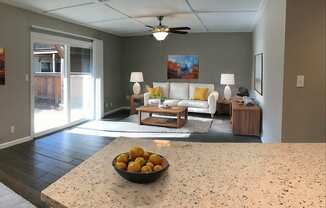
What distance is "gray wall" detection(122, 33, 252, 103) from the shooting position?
7570 millimetres

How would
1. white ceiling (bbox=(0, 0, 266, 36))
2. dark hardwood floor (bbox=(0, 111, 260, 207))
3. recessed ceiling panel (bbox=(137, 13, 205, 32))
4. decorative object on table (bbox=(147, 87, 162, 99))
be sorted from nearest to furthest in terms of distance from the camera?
dark hardwood floor (bbox=(0, 111, 260, 207)) → white ceiling (bbox=(0, 0, 266, 36)) → recessed ceiling panel (bbox=(137, 13, 205, 32)) → decorative object on table (bbox=(147, 87, 162, 99))

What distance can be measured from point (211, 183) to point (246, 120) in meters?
4.32

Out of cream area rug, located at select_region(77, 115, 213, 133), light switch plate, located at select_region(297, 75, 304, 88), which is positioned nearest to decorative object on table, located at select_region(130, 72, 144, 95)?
cream area rug, located at select_region(77, 115, 213, 133)

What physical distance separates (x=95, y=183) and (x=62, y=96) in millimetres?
5214

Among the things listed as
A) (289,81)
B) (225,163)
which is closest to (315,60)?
(289,81)

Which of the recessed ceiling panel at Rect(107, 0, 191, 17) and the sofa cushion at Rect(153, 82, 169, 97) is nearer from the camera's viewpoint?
the recessed ceiling panel at Rect(107, 0, 191, 17)

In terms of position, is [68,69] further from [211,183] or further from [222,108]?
[211,183]

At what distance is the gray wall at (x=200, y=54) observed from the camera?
7.57 meters

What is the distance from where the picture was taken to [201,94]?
7324 millimetres

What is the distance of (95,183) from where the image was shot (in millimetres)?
1135

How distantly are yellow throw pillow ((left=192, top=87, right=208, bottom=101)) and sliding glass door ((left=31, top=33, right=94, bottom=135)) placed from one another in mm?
2847

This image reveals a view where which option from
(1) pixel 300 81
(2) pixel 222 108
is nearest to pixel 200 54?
(2) pixel 222 108

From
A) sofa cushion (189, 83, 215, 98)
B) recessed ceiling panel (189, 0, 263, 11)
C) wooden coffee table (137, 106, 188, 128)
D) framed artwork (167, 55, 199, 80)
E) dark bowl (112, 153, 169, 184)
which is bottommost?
wooden coffee table (137, 106, 188, 128)

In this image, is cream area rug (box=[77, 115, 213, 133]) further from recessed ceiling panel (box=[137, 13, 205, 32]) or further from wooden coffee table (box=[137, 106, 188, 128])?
recessed ceiling panel (box=[137, 13, 205, 32])
